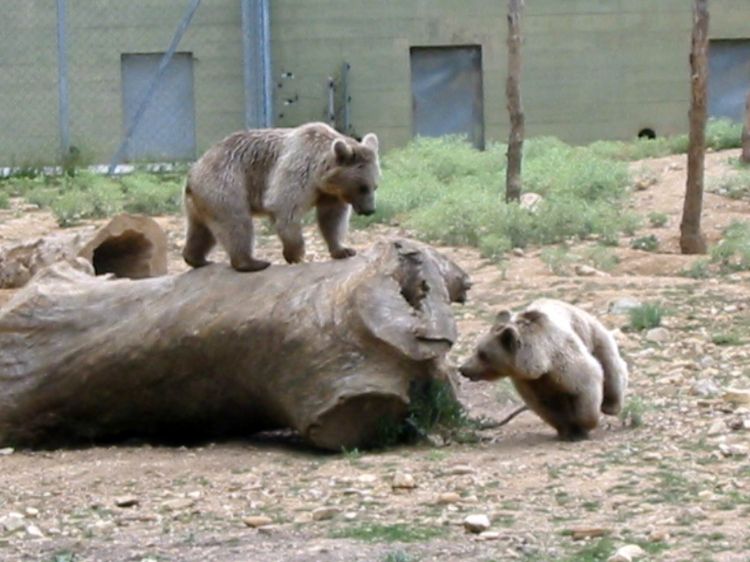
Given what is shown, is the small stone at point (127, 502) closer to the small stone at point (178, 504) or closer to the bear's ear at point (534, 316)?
the small stone at point (178, 504)

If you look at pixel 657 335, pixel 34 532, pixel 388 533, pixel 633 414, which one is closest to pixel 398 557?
pixel 388 533

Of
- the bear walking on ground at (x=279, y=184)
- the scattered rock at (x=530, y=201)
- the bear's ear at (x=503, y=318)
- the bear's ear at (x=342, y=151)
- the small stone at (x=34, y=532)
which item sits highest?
the bear's ear at (x=342, y=151)

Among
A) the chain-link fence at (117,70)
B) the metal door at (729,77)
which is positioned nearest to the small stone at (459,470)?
the chain-link fence at (117,70)

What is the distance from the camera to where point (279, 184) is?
28.8 ft

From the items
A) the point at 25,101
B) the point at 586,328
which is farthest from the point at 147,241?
the point at 25,101

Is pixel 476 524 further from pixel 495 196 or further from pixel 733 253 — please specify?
pixel 495 196

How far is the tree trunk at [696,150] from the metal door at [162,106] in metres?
11.3

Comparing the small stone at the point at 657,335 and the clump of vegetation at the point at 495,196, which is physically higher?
the clump of vegetation at the point at 495,196

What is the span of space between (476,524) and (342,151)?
2840 mm

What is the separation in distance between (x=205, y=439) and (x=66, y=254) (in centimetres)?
304

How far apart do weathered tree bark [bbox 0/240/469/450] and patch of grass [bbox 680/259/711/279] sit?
188 inches

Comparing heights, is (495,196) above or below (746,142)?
below

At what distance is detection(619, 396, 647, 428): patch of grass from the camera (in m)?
8.47

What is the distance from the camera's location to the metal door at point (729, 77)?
2575 cm
